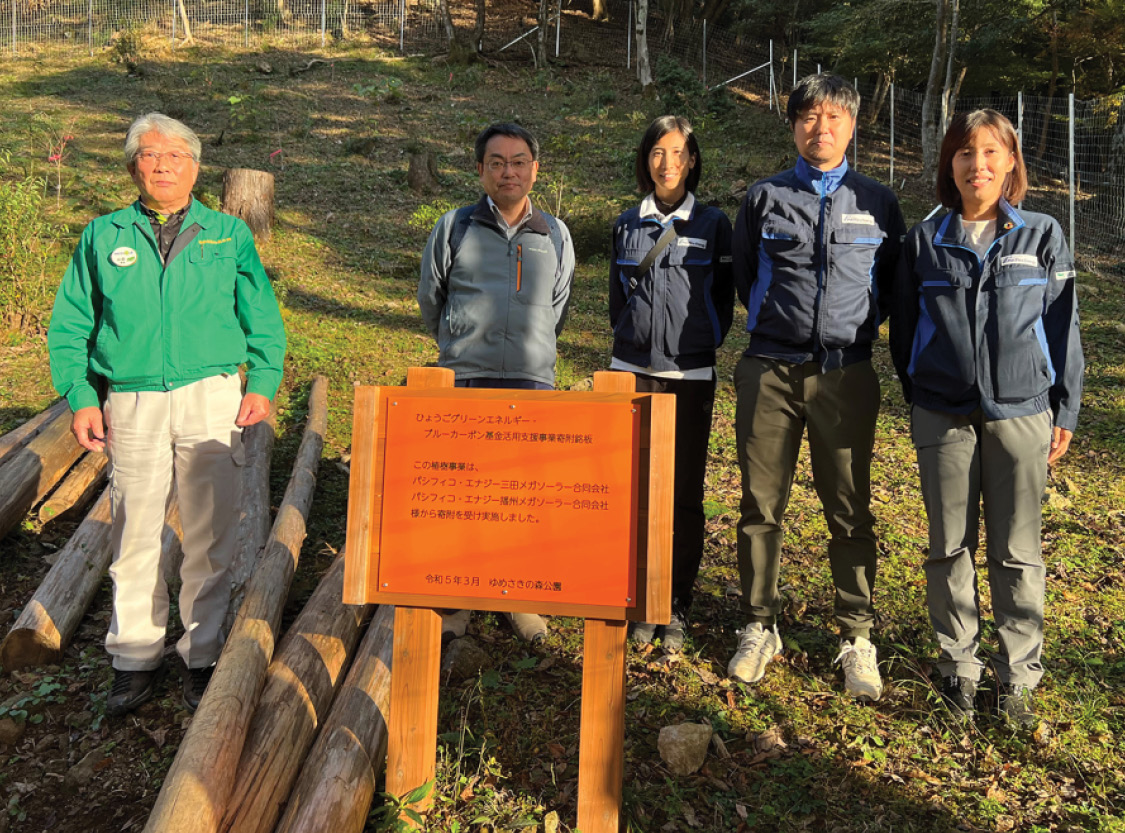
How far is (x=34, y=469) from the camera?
484 centimetres

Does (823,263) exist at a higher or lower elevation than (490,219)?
lower

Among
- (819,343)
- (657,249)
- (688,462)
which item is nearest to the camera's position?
(819,343)

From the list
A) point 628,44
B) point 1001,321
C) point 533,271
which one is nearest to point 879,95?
point 628,44

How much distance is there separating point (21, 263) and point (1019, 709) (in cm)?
812

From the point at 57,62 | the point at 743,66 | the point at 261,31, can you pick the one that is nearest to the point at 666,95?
the point at 743,66

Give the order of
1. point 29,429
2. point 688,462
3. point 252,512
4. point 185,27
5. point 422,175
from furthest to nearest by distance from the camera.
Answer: point 185,27 < point 422,175 < point 29,429 < point 252,512 < point 688,462

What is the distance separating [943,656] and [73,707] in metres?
3.74

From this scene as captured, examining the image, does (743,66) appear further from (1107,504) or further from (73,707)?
(73,707)

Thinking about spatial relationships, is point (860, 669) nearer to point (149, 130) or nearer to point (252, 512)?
point (252, 512)

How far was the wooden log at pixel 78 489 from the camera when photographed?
193 inches

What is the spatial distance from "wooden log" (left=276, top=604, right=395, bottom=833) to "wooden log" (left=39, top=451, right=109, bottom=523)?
8.70 ft

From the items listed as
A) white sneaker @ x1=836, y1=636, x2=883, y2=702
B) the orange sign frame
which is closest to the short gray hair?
the orange sign frame

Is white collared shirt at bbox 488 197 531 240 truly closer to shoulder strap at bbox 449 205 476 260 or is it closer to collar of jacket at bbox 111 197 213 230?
shoulder strap at bbox 449 205 476 260

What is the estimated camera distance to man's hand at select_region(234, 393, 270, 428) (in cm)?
340
